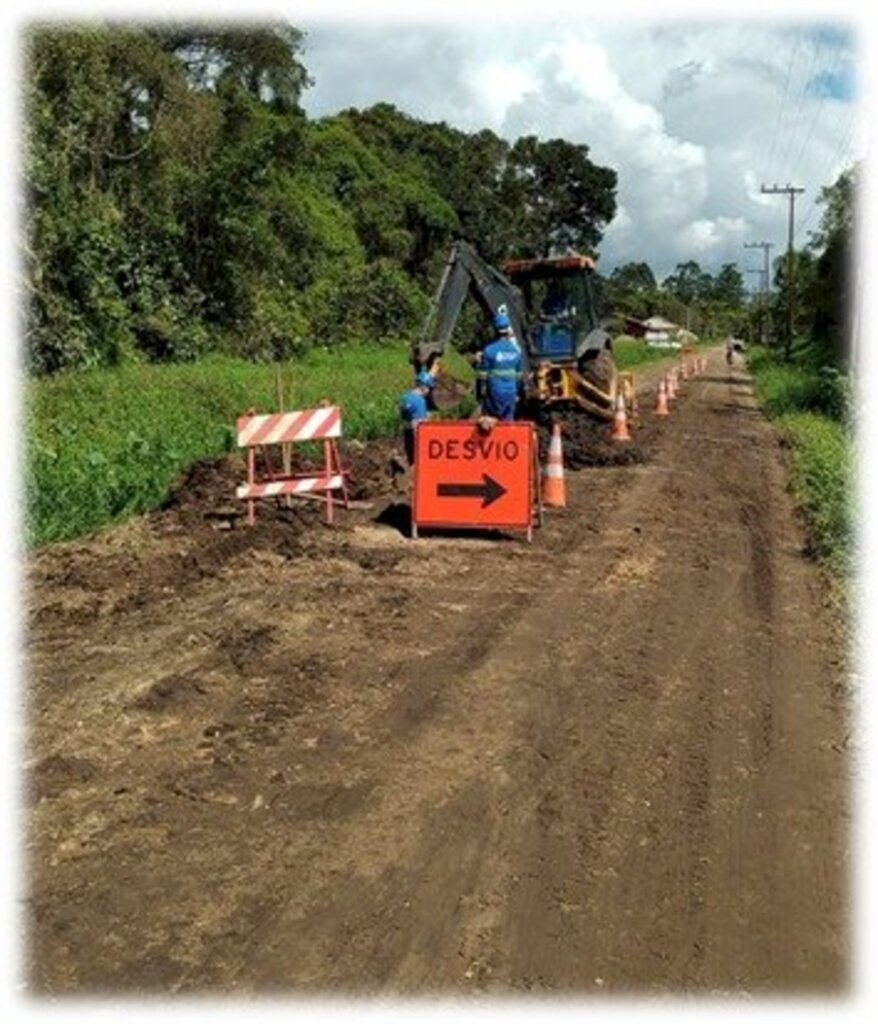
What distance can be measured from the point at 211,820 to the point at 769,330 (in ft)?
326

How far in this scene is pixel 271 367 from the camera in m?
25.5

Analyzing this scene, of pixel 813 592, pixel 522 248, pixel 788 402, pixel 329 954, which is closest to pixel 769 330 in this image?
pixel 522 248

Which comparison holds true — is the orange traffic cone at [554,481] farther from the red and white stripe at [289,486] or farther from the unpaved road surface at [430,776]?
the unpaved road surface at [430,776]

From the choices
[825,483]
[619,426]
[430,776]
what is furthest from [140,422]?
[430,776]

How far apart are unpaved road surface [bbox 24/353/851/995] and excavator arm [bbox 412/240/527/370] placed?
16.1 feet

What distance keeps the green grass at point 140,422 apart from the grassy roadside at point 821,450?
6.96 m

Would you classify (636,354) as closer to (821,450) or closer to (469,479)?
(821,450)

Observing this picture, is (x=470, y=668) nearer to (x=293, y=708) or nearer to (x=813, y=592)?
(x=293, y=708)

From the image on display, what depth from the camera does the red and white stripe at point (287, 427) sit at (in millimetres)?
10820

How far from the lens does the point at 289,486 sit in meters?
11.0

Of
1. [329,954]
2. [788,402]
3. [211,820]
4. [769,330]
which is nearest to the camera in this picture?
[329,954]

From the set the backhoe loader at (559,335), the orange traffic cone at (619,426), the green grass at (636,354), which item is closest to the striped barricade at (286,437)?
the backhoe loader at (559,335)

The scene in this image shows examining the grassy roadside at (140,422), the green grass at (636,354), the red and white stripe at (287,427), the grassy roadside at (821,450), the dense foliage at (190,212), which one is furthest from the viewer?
→ the green grass at (636,354)

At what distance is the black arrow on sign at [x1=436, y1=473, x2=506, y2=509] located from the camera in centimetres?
1055
